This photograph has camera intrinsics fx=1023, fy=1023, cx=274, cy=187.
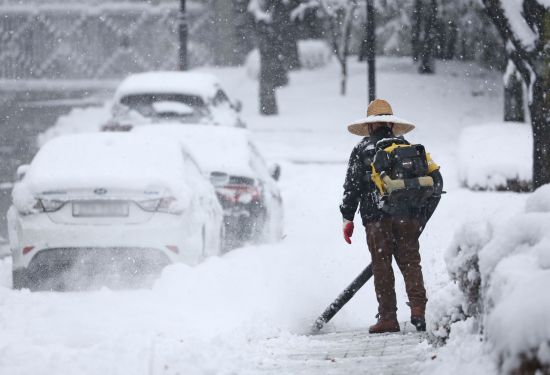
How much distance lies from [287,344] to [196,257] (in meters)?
2.23

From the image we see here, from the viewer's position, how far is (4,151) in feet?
72.6

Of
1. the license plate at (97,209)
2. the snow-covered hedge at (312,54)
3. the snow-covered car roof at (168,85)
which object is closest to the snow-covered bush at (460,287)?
the license plate at (97,209)

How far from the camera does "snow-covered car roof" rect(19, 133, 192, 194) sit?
8195 mm

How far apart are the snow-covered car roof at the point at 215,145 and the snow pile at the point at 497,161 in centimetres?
444

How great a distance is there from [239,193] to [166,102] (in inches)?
189

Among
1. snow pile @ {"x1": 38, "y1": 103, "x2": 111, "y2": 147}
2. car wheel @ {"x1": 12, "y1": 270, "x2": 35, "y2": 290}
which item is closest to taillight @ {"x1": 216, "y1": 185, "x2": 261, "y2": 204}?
car wheel @ {"x1": 12, "y1": 270, "x2": 35, "y2": 290}

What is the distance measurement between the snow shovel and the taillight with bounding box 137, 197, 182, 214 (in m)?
1.55

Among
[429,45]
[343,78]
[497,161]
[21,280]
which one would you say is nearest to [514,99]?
[497,161]

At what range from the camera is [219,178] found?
10188 millimetres

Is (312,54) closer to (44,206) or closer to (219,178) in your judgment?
(219,178)

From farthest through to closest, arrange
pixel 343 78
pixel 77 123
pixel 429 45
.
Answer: pixel 429 45 → pixel 343 78 → pixel 77 123

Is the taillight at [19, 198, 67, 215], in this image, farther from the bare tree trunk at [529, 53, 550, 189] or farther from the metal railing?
the metal railing

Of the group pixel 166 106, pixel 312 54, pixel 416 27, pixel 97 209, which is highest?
pixel 97 209

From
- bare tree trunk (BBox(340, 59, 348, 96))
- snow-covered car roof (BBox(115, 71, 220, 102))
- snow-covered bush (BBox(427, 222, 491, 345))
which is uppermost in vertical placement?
snow-covered bush (BBox(427, 222, 491, 345))
